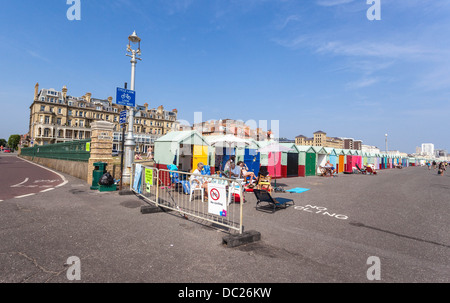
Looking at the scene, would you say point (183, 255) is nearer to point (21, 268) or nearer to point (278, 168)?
point (21, 268)

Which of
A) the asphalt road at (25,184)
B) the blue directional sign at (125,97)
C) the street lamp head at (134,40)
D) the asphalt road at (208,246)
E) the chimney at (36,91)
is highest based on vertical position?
the chimney at (36,91)

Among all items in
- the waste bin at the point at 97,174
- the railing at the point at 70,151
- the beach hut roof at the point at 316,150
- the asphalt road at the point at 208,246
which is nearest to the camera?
the asphalt road at the point at 208,246

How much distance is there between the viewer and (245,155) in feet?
54.5

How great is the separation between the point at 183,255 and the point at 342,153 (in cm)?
2942

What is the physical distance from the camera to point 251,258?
150 inches

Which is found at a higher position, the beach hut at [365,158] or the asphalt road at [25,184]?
the beach hut at [365,158]

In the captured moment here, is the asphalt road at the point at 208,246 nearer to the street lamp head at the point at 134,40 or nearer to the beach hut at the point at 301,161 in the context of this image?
the street lamp head at the point at 134,40

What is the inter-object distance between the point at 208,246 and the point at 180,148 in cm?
919

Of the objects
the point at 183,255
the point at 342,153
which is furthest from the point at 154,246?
the point at 342,153

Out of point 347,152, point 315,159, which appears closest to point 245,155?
point 315,159

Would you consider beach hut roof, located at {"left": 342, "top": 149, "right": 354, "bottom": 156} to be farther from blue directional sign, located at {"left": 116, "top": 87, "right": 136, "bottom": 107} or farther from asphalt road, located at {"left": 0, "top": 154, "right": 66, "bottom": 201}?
asphalt road, located at {"left": 0, "top": 154, "right": 66, "bottom": 201}

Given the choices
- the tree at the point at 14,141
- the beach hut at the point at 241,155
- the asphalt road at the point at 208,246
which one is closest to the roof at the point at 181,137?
the beach hut at the point at 241,155

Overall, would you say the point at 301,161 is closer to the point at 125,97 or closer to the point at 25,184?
the point at 125,97

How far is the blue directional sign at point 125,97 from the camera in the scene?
9797mm
